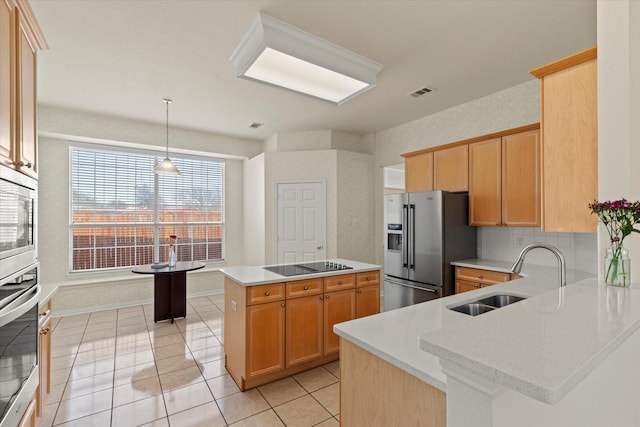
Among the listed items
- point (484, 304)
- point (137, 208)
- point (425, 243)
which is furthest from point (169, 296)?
point (484, 304)

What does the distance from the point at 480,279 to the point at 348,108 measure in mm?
2744

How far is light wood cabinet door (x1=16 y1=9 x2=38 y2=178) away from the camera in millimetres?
1455

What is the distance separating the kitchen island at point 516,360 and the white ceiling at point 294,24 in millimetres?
2061

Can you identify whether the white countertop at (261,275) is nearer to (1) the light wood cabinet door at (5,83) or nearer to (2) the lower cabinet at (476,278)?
(2) the lower cabinet at (476,278)

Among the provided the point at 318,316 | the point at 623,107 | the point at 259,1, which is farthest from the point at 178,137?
the point at 623,107

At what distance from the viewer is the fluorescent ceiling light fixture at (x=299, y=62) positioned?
2.39 metres

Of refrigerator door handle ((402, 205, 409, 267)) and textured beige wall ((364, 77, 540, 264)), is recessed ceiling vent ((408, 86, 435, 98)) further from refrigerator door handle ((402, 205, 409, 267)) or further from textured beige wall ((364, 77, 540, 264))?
refrigerator door handle ((402, 205, 409, 267))

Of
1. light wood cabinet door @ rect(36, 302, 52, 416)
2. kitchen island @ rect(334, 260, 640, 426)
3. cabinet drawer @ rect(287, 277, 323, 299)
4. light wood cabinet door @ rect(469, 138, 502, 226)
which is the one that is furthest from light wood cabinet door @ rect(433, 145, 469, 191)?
light wood cabinet door @ rect(36, 302, 52, 416)

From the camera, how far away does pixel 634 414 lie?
50.3 inches

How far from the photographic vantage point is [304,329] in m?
2.80

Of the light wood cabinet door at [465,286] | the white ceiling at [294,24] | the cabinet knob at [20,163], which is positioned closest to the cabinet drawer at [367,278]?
the light wood cabinet door at [465,286]

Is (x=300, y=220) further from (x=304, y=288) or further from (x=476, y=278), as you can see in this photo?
(x=476, y=278)

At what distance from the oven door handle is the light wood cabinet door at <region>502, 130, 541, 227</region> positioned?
12.9 ft

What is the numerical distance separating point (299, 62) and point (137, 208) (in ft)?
13.4
